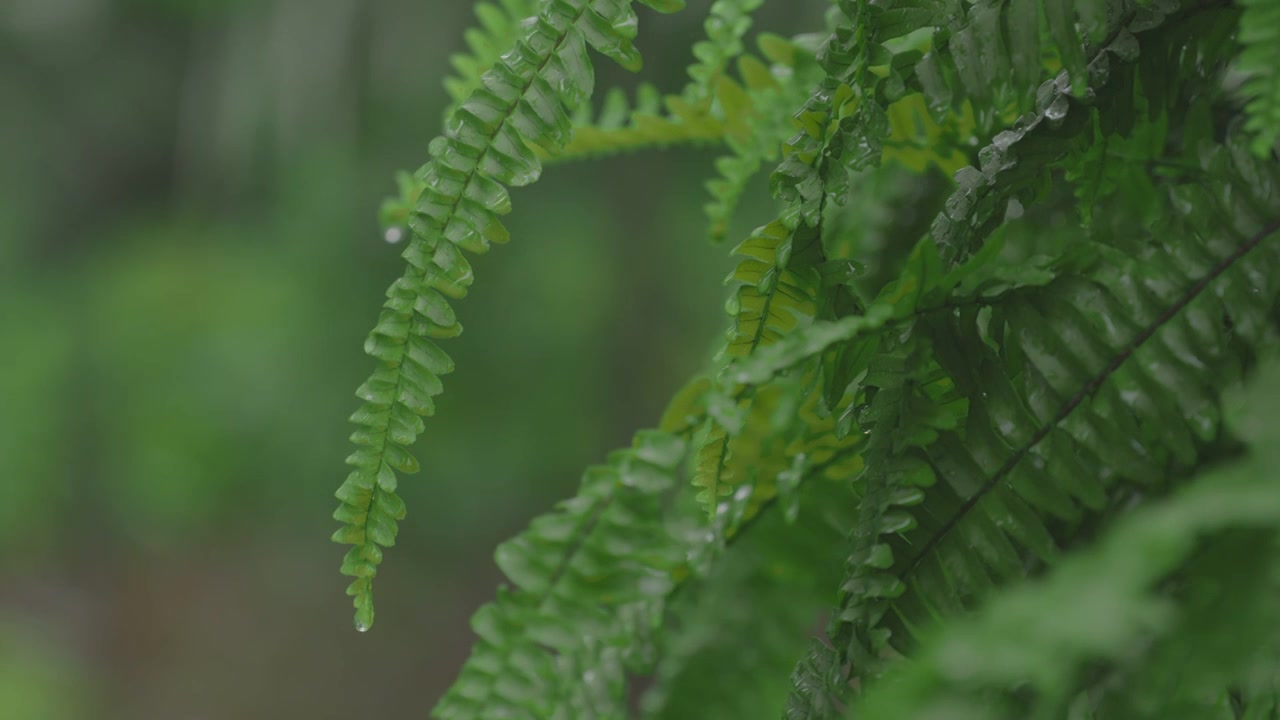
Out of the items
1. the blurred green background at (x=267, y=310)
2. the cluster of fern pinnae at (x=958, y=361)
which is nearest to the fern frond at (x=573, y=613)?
the cluster of fern pinnae at (x=958, y=361)

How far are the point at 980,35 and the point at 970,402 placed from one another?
0.36 ft

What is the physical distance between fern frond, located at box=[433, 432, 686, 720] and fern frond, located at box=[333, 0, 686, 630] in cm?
6

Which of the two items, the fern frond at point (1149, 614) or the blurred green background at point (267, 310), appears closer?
the fern frond at point (1149, 614)

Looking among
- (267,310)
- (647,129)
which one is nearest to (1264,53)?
(647,129)

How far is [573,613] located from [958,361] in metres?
0.17

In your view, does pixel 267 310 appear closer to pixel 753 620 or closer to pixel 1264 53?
pixel 753 620

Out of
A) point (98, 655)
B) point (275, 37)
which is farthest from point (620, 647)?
point (98, 655)

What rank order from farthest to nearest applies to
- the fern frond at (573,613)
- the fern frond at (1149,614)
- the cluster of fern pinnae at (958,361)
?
the fern frond at (573,613) < the cluster of fern pinnae at (958,361) < the fern frond at (1149,614)

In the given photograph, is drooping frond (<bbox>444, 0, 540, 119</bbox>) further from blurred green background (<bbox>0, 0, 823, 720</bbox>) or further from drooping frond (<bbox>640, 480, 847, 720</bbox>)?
blurred green background (<bbox>0, 0, 823, 720</bbox>)

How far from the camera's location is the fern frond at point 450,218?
35 centimetres

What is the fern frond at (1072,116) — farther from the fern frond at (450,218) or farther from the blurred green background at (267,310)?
the blurred green background at (267,310)

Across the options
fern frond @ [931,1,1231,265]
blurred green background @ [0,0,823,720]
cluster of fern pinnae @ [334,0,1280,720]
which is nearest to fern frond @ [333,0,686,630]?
cluster of fern pinnae @ [334,0,1280,720]

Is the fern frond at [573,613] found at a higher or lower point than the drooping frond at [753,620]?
higher

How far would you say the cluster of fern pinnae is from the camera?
29cm
